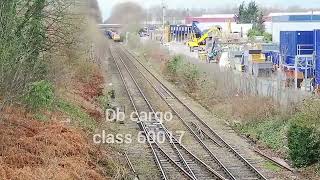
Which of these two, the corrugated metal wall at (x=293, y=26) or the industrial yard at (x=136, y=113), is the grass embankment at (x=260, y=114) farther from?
the corrugated metal wall at (x=293, y=26)

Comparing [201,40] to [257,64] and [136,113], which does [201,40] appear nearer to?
[257,64]

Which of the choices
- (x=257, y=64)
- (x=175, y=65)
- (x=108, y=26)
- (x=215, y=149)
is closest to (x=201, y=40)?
(x=175, y=65)

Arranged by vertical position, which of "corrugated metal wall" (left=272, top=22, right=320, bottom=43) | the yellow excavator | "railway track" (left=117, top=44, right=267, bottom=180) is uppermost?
"corrugated metal wall" (left=272, top=22, right=320, bottom=43)

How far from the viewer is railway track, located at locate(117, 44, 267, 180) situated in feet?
52.8

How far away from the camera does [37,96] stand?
17641mm

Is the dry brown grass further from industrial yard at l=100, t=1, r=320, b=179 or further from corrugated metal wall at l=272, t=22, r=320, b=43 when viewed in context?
corrugated metal wall at l=272, t=22, r=320, b=43

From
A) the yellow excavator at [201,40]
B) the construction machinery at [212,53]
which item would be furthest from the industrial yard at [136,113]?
the yellow excavator at [201,40]

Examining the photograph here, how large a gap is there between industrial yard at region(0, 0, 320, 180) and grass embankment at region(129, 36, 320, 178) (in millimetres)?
47

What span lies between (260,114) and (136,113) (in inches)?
303

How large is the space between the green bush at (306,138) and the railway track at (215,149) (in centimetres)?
143

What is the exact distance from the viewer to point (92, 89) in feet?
107

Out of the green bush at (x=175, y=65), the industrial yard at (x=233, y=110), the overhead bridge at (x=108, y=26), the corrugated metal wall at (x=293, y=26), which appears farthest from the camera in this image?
the corrugated metal wall at (x=293, y=26)

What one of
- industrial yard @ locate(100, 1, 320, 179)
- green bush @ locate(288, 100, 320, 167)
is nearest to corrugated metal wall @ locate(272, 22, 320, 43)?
industrial yard @ locate(100, 1, 320, 179)

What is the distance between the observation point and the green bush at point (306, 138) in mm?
15859
